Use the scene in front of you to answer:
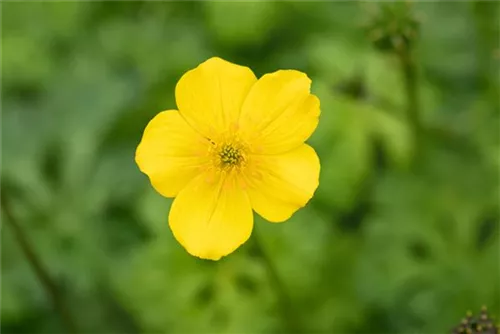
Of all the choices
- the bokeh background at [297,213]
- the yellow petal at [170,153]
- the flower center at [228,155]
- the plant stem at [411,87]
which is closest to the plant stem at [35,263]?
the bokeh background at [297,213]

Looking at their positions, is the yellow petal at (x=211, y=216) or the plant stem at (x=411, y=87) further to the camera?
the plant stem at (x=411, y=87)

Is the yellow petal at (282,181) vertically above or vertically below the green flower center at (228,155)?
below

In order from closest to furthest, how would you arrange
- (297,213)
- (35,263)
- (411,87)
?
(35,263) < (411,87) < (297,213)

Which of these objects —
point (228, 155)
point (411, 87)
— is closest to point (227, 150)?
point (228, 155)

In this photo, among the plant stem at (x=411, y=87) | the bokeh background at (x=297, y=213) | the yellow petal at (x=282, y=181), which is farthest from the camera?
the bokeh background at (x=297, y=213)

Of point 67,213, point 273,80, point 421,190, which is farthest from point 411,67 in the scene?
point 67,213

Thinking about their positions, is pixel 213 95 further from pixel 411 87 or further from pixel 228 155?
pixel 411 87

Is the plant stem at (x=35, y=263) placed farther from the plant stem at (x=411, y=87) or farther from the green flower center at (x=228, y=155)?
the plant stem at (x=411, y=87)
